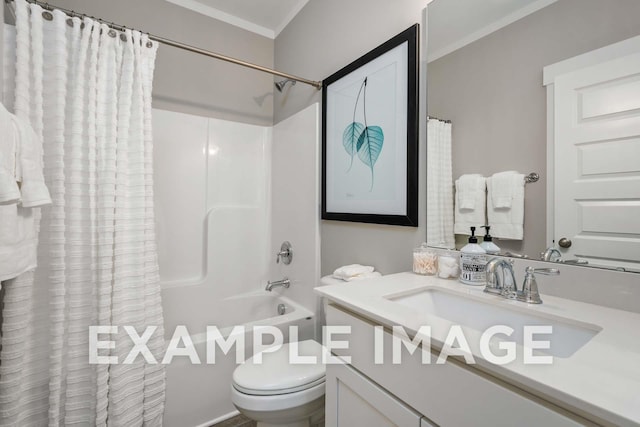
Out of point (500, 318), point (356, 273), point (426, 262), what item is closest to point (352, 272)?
point (356, 273)

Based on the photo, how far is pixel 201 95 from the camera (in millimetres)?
2090

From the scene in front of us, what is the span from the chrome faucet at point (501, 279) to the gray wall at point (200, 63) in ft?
6.58

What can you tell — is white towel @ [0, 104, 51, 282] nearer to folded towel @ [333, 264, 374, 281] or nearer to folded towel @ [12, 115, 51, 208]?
folded towel @ [12, 115, 51, 208]

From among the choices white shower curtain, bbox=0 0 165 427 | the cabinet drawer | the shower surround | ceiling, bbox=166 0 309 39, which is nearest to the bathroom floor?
white shower curtain, bbox=0 0 165 427

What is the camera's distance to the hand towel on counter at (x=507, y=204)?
3.08 ft

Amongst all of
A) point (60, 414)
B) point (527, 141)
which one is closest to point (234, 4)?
point (527, 141)

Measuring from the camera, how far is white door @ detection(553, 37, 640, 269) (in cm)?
73

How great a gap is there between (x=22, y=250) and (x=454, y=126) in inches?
62.2

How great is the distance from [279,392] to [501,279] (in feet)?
2.87

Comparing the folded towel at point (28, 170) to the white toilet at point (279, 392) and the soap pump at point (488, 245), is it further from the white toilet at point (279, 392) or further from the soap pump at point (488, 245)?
the soap pump at point (488, 245)

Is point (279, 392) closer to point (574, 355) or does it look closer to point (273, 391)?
point (273, 391)

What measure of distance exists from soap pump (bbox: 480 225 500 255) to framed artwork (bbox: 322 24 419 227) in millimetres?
277

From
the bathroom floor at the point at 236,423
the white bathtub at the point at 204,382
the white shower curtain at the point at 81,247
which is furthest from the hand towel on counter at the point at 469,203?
the bathroom floor at the point at 236,423

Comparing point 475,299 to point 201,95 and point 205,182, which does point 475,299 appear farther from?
point 201,95
